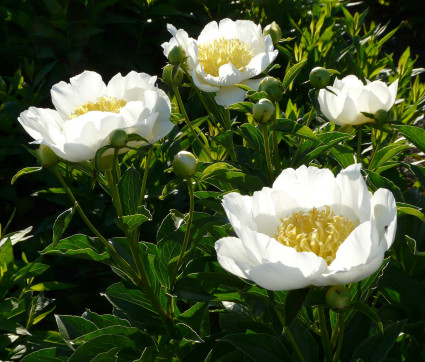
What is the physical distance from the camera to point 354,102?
4.37 ft

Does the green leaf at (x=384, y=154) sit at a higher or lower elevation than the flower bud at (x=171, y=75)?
lower

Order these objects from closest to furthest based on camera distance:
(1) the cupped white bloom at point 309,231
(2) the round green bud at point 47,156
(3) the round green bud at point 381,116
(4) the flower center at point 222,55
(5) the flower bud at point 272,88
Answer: (1) the cupped white bloom at point 309,231 < (2) the round green bud at point 47,156 < (5) the flower bud at point 272,88 < (3) the round green bud at point 381,116 < (4) the flower center at point 222,55

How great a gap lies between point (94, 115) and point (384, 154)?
61 cm

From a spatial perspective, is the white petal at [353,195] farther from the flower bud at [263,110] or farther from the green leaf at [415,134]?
the green leaf at [415,134]

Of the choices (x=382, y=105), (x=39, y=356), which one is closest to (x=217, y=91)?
(x=382, y=105)

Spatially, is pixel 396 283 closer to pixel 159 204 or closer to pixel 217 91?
pixel 217 91

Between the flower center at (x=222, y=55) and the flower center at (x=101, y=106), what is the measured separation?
0.85 ft

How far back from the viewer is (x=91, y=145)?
3.51 ft

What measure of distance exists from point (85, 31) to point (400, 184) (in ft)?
5.34

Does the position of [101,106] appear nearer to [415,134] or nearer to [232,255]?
[232,255]

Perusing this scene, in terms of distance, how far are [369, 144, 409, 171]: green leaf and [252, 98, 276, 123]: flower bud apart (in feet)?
1.09

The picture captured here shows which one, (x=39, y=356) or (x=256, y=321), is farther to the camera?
(x=39, y=356)

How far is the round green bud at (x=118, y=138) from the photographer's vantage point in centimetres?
104

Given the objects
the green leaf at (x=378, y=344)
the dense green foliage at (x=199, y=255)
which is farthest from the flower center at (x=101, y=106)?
the green leaf at (x=378, y=344)
